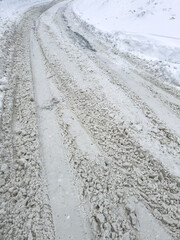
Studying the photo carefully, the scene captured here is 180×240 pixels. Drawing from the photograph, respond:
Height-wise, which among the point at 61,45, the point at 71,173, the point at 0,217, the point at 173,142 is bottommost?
the point at 173,142

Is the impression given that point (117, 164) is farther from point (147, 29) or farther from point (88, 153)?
point (147, 29)

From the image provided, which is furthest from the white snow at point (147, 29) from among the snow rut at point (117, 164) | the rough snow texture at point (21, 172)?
the rough snow texture at point (21, 172)

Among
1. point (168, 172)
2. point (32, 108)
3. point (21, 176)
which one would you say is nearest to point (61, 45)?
point (32, 108)

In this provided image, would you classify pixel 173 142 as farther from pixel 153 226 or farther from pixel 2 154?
pixel 2 154

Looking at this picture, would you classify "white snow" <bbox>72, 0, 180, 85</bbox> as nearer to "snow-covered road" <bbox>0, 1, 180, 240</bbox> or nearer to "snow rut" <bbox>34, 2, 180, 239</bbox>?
"snow-covered road" <bbox>0, 1, 180, 240</bbox>

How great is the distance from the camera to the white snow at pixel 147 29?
4832 mm

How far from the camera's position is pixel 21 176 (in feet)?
6.75

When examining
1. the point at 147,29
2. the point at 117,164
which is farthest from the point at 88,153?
the point at 147,29

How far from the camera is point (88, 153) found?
2391mm

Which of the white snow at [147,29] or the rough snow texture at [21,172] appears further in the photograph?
the white snow at [147,29]

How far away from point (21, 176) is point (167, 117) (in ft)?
9.71

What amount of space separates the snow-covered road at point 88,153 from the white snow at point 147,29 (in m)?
0.88

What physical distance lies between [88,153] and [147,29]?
6.79 meters

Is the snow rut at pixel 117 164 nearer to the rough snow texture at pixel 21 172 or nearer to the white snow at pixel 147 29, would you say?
the rough snow texture at pixel 21 172
